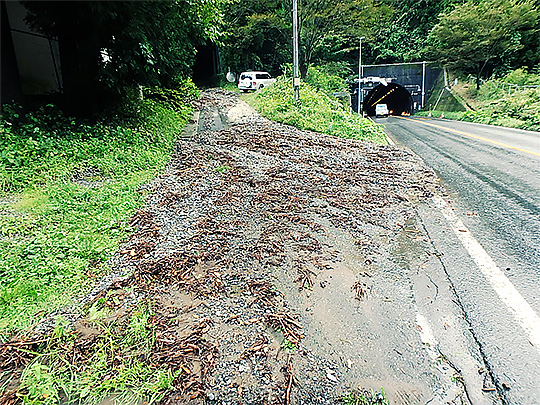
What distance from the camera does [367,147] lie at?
9445 millimetres

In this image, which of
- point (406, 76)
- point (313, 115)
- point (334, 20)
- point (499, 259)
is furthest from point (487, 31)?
point (499, 259)

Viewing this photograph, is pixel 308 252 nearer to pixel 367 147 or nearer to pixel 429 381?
pixel 429 381

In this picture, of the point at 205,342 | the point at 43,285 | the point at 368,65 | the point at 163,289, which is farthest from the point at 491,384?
the point at 368,65

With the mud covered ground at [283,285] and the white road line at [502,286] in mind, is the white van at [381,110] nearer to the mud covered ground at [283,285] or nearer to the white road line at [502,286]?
the mud covered ground at [283,285]

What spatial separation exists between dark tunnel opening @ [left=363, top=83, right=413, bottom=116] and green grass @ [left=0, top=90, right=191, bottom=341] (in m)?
36.4

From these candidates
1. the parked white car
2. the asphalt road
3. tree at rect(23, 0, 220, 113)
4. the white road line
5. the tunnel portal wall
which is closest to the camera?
the asphalt road

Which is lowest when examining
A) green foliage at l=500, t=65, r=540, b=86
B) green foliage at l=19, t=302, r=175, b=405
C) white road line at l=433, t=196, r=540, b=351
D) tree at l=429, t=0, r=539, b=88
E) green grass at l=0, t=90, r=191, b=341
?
white road line at l=433, t=196, r=540, b=351

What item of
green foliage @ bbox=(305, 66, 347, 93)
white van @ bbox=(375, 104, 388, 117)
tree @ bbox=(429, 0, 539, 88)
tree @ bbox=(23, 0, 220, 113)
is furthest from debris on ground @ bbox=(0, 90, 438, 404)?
white van @ bbox=(375, 104, 388, 117)

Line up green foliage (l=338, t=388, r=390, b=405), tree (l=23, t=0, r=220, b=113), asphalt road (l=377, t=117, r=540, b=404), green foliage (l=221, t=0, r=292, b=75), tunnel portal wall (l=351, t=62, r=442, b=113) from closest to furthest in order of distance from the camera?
green foliage (l=338, t=388, r=390, b=405) < asphalt road (l=377, t=117, r=540, b=404) < tree (l=23, t=0, r=220, b=113) < green foliage (l=221, t=0, r=292, b=75) < tunnel portal wall (l=351, t=62, r=442, b=113)

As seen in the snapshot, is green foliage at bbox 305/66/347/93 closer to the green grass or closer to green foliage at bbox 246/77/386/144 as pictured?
green foliage at bbox 246/77/386/144

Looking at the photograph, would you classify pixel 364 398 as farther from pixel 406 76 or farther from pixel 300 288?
pixel 406 76

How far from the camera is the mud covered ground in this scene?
7.06ft

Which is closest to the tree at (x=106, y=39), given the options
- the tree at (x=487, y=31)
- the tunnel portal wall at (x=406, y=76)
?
the tree at (x=487, y=31)

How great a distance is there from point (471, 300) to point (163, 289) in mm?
2589
